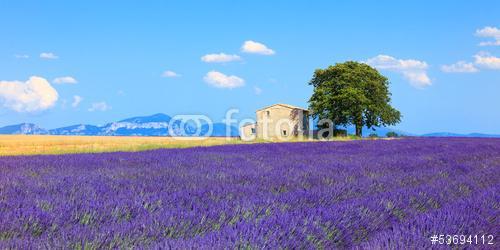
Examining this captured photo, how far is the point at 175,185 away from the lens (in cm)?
527

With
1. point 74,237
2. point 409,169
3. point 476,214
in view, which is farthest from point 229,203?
point 409,169

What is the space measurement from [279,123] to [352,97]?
6958mm

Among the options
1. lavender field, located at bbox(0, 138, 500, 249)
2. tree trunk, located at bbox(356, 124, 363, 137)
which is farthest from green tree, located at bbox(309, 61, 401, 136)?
lavender field, located at bbox(0, 138, 500, 249)

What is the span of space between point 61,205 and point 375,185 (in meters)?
3.64

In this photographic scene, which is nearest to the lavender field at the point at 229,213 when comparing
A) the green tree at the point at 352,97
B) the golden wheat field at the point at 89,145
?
the golden wheat field at the point at 89,145

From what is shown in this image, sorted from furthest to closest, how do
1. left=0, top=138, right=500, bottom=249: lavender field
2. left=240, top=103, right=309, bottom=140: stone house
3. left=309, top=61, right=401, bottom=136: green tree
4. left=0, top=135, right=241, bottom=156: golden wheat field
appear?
left=240, top=103, right=309, bottom=140: stone house
left=309, top=61, right=401, bottom=136: green tree
left=0, top=135, right=241, bottom=156: golden wheat field
left=0, top=138, right=500, bottom=249: lavender field

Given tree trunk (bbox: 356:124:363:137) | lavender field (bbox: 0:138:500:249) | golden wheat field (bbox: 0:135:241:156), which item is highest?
tree trunk (bbox: 356:124:363:137)

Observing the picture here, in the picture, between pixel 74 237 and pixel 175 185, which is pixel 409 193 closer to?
pixel 175 185

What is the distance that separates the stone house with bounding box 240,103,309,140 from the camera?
42.5 metres

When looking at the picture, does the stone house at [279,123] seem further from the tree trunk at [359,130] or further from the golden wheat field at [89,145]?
the golden wheat field at [89,145]

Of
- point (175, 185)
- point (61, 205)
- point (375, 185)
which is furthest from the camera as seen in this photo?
point (375, 185)

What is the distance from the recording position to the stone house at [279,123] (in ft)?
139

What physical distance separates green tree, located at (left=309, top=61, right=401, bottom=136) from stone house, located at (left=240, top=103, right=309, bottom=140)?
151 cm

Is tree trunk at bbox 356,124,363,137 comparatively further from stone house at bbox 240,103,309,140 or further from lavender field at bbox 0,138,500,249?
lavender field at bbox 0,138,500,249
